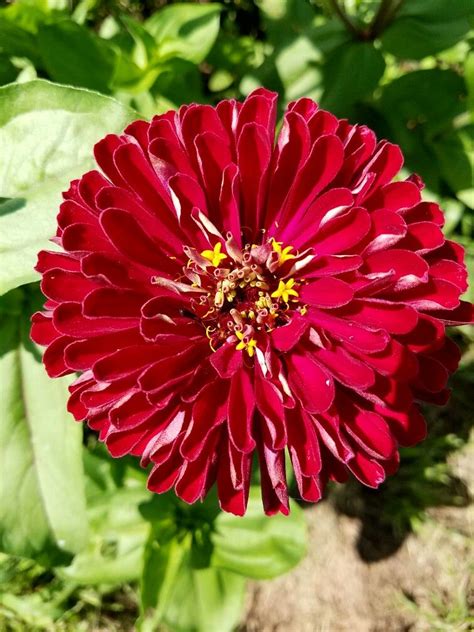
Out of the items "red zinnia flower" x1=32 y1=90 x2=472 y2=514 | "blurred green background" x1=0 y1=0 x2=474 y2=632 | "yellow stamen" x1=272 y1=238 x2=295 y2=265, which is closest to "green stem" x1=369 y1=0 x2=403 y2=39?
"blurred green background" x1=0 y1=0 x2=474 y2=632

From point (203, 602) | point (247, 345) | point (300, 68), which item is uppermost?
point (300, 68)

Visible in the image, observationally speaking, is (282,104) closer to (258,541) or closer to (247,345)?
(247,345)

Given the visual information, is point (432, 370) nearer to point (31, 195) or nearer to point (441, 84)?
point (31, 195)

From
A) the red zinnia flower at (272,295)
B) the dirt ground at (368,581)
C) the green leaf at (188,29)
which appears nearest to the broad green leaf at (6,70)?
the green leaf at (188,29)

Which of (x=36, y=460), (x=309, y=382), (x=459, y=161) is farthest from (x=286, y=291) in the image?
(x=459, y=161)

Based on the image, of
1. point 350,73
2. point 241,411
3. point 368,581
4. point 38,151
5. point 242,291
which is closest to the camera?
point 241,411

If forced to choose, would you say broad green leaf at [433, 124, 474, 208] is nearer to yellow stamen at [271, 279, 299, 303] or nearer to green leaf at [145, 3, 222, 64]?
green leaf at [145, 3, 222, 64]

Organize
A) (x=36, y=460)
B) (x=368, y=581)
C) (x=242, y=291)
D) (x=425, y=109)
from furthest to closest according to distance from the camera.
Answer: (x=368, y=581) < (x=425, y=109) < (x=36, y=460) < (x=242, y=291)
